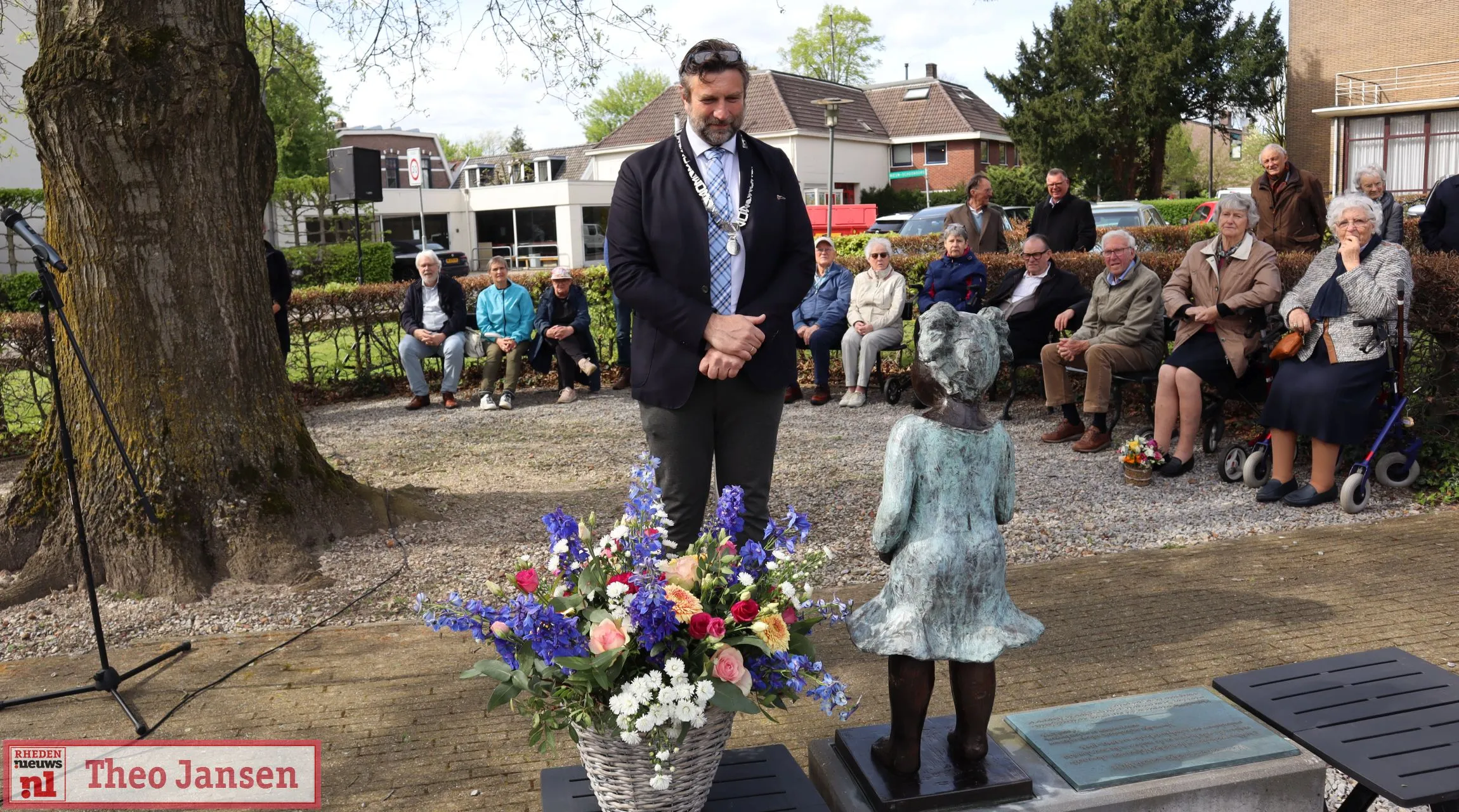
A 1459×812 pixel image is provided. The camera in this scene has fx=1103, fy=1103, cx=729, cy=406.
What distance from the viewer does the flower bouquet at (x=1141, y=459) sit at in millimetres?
7098

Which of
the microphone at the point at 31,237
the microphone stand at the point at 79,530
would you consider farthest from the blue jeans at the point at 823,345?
the microphone at the point at 31,237

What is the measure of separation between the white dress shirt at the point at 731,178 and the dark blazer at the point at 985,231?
7423mm

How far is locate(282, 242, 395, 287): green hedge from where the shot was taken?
28969 mm

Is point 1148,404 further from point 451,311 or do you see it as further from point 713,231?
point 451,311

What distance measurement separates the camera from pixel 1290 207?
900cm

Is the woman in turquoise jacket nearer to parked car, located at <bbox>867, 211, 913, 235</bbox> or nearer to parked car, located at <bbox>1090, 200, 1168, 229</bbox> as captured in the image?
parked car, located at <bbox>1090, 200, 1168, 229</bbox>

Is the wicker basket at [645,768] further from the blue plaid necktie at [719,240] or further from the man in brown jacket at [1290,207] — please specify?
the man in brown jacket at [1290,207]

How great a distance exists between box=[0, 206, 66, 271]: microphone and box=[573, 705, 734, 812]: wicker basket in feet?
8.85

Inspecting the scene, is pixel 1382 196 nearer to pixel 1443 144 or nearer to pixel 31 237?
pixel 31 237

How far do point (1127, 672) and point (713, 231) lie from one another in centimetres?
227

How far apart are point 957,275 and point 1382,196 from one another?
11.2 feet

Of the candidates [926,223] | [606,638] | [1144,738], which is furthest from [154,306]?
[926,223]

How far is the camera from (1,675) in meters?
4.54

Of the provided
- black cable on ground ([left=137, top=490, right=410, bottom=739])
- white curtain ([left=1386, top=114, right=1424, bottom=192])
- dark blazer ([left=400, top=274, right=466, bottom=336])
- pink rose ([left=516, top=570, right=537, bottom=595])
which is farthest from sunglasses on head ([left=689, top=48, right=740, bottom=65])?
white curtain ([left=1386, top=114, right=1424, bottom=192])
